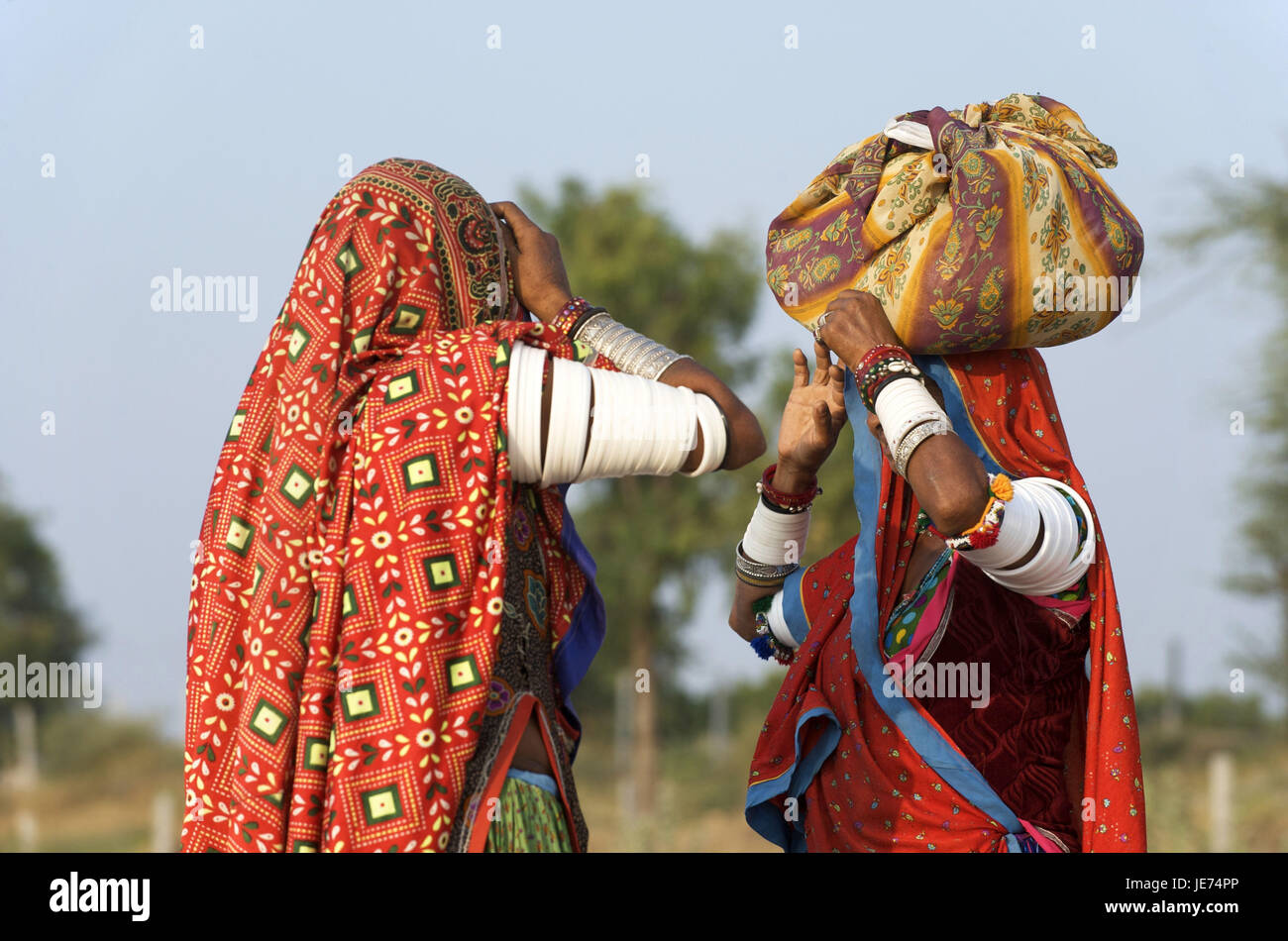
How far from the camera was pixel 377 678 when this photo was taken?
2309 mm

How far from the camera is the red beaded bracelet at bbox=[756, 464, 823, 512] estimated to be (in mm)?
3486

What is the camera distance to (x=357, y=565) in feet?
7.66

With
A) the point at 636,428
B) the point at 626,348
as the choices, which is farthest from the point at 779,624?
the point at 636,428

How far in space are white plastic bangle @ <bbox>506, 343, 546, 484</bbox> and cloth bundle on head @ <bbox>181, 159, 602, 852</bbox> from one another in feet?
0.06

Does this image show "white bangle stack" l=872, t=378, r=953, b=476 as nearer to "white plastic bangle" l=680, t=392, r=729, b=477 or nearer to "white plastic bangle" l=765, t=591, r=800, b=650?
"white plastic bangle" l=680, t=392, r=729, b=477

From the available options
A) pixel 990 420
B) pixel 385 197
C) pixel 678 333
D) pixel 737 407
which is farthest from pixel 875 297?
pixel 678 333

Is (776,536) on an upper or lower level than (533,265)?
lower

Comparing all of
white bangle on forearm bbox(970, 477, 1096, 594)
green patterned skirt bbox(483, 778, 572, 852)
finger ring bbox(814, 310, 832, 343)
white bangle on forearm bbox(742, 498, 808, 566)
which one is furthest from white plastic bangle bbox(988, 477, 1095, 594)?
green patterned skirt bbox(483, 778, 572, 852)

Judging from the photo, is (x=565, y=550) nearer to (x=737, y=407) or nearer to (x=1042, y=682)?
(x=737, y=407)

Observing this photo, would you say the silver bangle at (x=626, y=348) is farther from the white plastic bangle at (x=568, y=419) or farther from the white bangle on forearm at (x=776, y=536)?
the white bangle on forearm at (x=776, y=536)

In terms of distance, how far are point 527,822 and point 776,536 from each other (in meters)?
1.35

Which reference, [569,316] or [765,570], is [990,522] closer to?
[569,316]

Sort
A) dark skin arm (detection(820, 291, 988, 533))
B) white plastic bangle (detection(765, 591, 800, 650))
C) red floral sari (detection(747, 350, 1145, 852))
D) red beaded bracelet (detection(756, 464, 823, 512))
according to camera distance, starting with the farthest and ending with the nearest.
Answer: white plastic bangle (detection(765, 591, 800, 650)) < red beaded bracelet (detection(756, 464, 823, 512)) < red floral sari (detection(747, 350, 1145, 852)) < dark skin arm (detection(820, 291, 988, 533))

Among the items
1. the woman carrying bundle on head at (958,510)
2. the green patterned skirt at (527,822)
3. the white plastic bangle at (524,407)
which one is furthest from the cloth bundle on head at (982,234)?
the green patterned skirt at (527,822)
